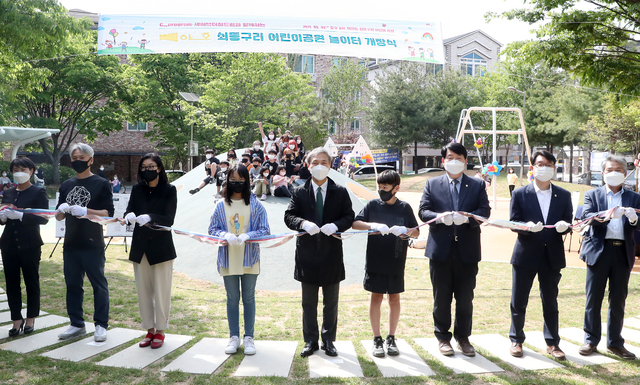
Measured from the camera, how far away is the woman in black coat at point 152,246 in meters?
4.61

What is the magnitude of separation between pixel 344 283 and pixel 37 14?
768 cm

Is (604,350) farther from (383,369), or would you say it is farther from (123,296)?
(123,296)

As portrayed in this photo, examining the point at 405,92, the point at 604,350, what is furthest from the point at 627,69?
the point at 405,92

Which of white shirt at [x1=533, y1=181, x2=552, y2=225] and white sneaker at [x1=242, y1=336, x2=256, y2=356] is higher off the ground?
white shirt at [x1=533, y1=181, x2=552, y2=225]

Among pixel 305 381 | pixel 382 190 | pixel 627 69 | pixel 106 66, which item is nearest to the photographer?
pixel 305 381

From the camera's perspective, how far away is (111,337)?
498 centimetres

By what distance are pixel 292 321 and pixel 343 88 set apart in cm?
4032

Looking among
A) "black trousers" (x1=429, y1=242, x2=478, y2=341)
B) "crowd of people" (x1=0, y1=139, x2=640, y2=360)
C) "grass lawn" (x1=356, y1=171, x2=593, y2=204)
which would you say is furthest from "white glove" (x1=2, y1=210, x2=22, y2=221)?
"grass lawn" (x1=356, y1=171, x2=593, y2=204)

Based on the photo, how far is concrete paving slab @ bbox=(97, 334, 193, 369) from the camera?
13.9 feet

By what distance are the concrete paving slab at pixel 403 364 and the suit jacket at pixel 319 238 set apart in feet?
2.76

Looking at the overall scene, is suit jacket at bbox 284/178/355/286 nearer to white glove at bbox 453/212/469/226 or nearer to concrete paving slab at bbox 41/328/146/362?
white glove at bbox 453/212/469/226

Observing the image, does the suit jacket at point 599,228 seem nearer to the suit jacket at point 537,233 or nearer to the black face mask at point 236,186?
the suit jacket at point 537,233

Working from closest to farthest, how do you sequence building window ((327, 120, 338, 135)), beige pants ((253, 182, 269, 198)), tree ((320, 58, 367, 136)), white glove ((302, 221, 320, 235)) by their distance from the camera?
white glove ((302, 221, 320, 235))
beige pants ((253, 182, 269, 198))
tree ((320, 58, 367, 136))
building window ((327, 120, 338, 135))

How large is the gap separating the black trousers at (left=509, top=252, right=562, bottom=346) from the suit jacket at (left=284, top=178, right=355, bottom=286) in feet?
5.64
